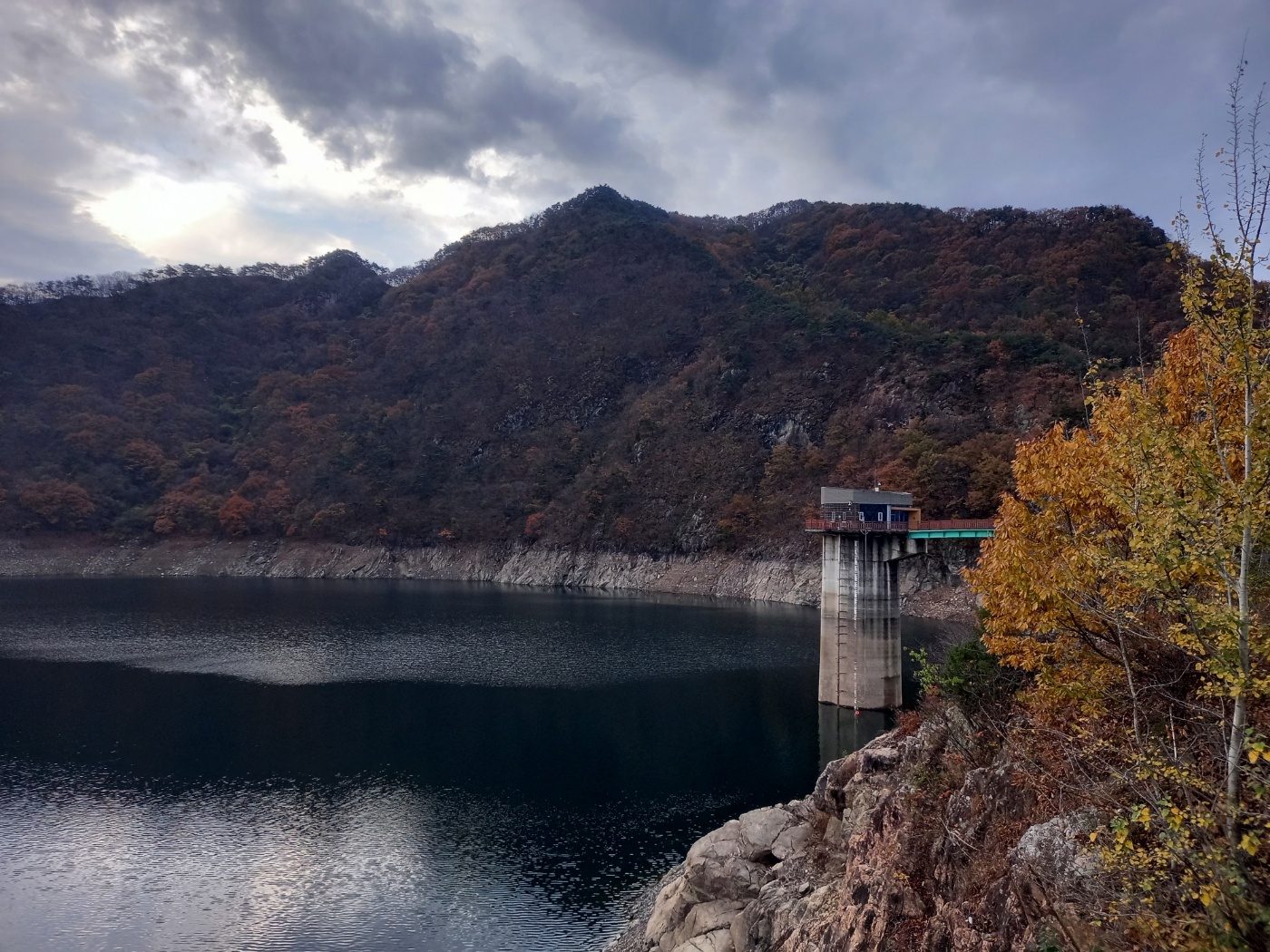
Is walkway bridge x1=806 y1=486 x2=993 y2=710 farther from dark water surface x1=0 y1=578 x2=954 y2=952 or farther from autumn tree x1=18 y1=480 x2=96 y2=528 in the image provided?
autumn tree x1=18 y1=480 x2=96 y2=528

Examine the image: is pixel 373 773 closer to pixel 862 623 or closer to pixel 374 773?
pixel 374 773

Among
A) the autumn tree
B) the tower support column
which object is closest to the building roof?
the tower support column

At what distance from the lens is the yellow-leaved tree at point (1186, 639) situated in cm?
884

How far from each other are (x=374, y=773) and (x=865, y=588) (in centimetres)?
2966

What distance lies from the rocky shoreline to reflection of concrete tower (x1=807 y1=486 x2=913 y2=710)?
55.4 m

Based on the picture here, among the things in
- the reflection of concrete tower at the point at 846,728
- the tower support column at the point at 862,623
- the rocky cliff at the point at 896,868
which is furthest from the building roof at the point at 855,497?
the rocky cliff at the point at 896,868

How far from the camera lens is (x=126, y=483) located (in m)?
148

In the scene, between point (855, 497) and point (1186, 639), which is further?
point (855, 497)

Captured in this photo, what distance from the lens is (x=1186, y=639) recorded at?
962cm

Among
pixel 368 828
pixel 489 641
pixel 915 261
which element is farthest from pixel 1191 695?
pixel 915 261

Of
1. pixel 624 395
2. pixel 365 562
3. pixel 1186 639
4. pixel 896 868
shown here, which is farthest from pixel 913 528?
pixel 624 395

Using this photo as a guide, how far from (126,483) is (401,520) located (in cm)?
5602

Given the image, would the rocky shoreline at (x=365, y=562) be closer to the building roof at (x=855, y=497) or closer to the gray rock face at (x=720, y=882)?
the building roof at (x=855, y=497)

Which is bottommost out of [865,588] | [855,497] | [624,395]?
[865,588]
